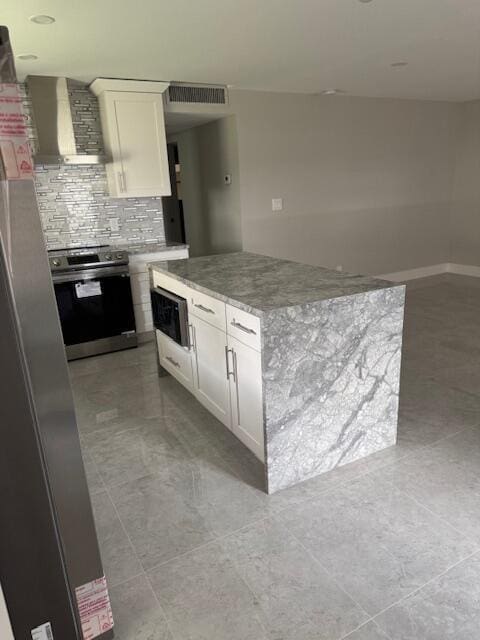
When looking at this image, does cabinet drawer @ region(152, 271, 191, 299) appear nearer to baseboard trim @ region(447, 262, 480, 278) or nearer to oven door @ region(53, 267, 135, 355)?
oven door @ region(53, 267, 135, 355)

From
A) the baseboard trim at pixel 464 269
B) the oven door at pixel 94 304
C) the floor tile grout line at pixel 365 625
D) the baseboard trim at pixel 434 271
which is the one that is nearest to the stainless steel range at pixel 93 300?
the oven door at pixel 94 304

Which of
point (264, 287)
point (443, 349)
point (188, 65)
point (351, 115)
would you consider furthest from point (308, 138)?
point (264, 287)

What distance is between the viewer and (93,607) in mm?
1359

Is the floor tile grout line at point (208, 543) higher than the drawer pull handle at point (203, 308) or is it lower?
lower

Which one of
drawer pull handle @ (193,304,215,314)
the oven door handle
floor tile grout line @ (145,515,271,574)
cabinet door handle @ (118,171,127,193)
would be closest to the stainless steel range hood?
cabinet door handle @ (118,171,127,193)

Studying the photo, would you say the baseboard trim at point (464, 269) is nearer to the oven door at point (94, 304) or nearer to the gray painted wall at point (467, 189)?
the gray painted wall at point (467, 189)

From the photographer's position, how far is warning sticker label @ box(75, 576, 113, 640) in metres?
1.33

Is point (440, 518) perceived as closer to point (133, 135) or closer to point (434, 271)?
point (133, 135)

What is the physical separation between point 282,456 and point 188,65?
3.32m

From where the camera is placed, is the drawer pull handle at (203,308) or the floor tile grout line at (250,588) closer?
the floor tile grout line at (250,588)

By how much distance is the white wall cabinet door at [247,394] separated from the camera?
2.02 meters

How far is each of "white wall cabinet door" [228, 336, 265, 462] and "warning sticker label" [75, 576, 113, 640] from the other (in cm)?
91

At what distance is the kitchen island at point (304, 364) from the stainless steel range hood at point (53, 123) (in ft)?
7.23

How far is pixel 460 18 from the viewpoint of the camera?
295 centimetres
